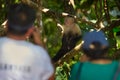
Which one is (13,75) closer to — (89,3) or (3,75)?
(3,75)

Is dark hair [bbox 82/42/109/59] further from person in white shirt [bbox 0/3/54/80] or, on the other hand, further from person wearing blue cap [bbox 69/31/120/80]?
person in white shirt [bbox 0/3/54/80]

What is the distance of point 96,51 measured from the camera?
2797 mm

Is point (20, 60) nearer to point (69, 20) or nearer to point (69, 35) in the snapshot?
point (69, 20)

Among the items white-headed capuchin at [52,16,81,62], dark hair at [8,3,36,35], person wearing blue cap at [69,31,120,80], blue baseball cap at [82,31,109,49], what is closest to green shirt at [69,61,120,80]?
person wearing blue cap at [69,31,120,80]

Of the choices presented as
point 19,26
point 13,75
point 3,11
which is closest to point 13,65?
point 13,75

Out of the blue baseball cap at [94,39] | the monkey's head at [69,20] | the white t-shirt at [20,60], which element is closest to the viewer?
the white t-shirt at [20,60]

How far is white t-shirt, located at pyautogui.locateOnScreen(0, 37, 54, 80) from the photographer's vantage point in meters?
2.71

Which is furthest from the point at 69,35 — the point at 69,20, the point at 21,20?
the point at 21,20

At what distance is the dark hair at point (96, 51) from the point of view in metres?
2.79

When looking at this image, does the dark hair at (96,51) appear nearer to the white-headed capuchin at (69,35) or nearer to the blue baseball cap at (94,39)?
the blue baseball cap at (94,39)

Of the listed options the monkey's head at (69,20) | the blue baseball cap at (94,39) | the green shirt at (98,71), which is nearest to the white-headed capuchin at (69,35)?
the monkey's head at (69,20)

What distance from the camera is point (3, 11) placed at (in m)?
6.46

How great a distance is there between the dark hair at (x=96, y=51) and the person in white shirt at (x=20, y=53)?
309 mm

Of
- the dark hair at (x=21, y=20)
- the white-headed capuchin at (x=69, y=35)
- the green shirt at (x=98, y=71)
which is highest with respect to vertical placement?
the dark hair at (x=21, y=20)
